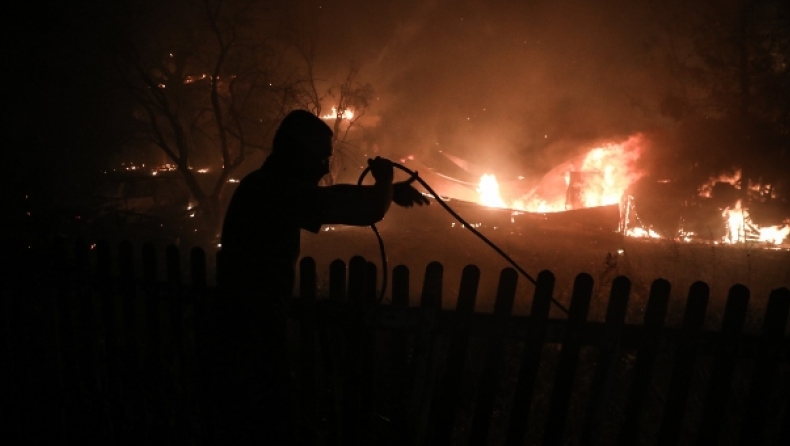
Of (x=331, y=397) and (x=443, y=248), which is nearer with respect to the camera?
(x=331, y=397)

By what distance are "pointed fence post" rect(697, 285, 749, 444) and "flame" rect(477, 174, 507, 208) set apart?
21.6m

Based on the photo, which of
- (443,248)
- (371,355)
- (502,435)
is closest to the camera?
(371,355)

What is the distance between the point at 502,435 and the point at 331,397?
88.8 inches

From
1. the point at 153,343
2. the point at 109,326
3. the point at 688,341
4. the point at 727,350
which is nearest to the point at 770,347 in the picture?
the point at 727,350

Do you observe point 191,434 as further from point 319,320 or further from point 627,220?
point 627,220

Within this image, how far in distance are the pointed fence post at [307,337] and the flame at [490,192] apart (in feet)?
71.0

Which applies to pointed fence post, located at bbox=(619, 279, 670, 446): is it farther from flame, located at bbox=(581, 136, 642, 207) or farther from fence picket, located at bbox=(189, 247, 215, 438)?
flame, located at bbox=(581, 136, 642, 207)

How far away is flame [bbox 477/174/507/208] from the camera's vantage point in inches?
960

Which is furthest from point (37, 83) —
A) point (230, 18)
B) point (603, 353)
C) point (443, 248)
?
point (603, 353)

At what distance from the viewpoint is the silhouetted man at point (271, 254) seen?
2.70 meters

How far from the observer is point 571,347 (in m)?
2.77

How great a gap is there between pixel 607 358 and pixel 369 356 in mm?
1383

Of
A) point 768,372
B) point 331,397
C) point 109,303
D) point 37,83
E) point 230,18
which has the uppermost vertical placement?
point 230,18

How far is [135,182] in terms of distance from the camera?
19953 millimetres
